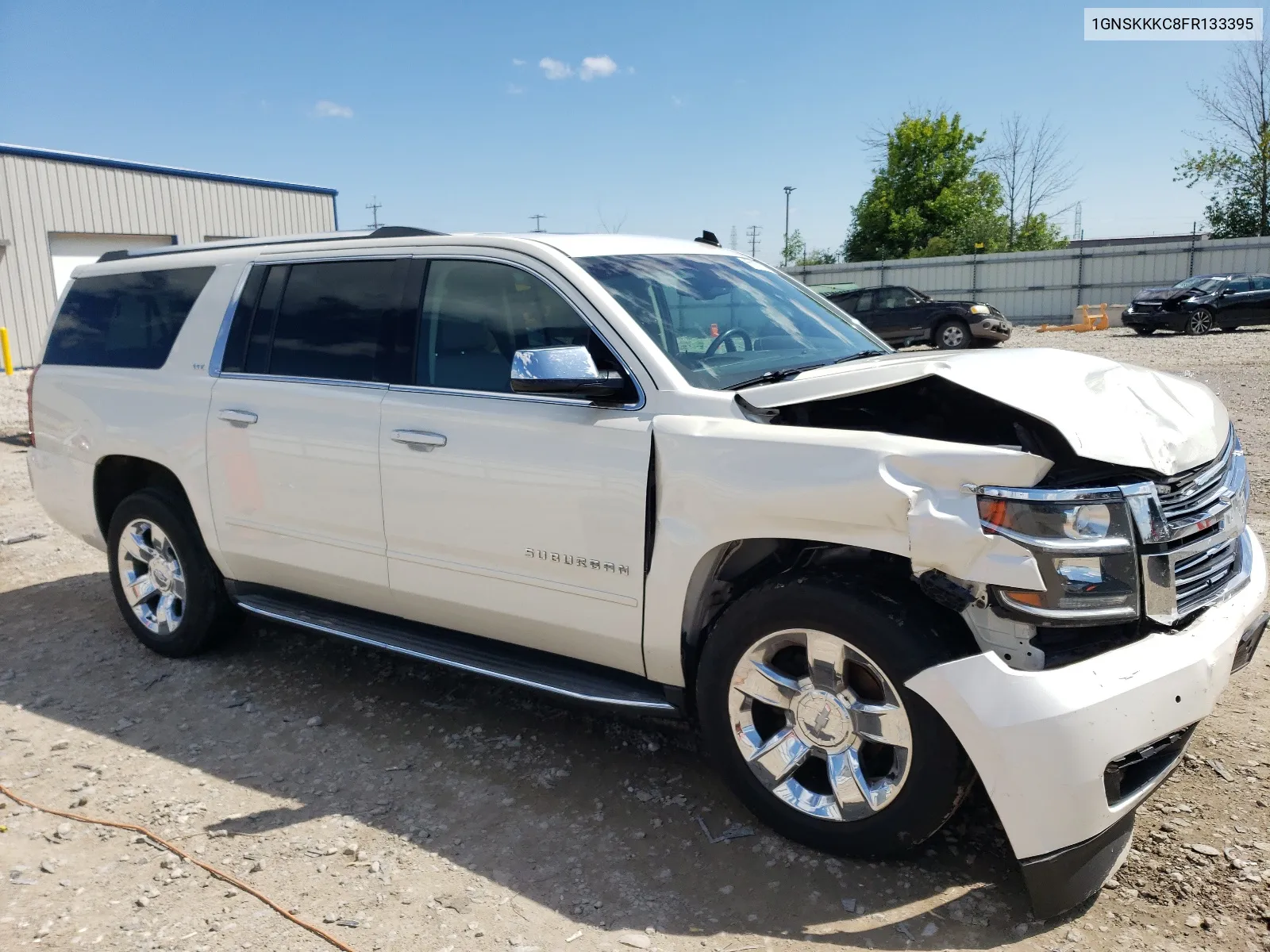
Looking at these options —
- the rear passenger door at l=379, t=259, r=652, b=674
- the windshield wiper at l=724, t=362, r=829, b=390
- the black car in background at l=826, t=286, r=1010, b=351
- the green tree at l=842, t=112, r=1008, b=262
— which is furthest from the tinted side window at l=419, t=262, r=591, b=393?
the green tree at l=842, t=112, r=1008, b=262

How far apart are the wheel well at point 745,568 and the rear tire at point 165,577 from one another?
268 cm

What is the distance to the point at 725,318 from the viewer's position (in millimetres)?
3863

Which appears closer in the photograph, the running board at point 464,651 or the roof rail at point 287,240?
the running board at point 464,651

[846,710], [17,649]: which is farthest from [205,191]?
[846,710]

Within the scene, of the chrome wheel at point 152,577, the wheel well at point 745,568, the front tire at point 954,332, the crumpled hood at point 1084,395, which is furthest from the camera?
the front tire at point 954,332

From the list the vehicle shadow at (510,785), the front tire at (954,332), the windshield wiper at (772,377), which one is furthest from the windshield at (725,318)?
the front tire at (954,332)

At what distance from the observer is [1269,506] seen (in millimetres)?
6754

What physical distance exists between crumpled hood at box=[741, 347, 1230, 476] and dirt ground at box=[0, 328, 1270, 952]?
49.5 inches

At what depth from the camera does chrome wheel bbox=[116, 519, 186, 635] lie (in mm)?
4895

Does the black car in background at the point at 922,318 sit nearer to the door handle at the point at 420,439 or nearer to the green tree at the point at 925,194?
the door handle at the point at 420,439

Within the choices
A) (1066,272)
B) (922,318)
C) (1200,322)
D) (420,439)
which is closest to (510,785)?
(420,439)

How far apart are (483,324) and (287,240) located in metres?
1.46

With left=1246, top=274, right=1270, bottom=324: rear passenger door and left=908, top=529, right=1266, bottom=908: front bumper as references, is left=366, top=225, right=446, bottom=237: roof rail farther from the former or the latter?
left=1246, top=274, right=1270, bottom=324: rear passenger door

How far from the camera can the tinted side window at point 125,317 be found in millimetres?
4824
